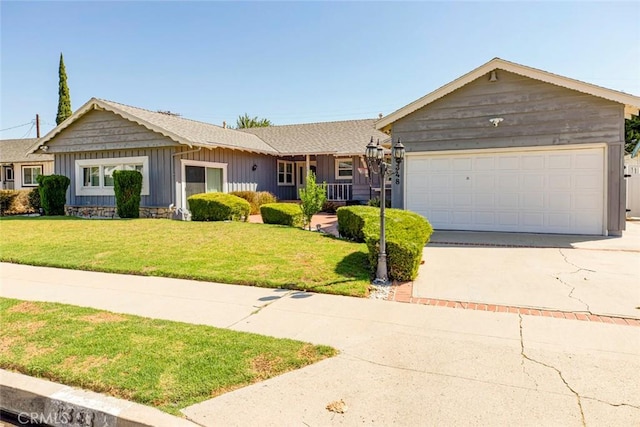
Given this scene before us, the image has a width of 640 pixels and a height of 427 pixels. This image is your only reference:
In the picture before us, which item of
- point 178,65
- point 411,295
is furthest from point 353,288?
point 178,65

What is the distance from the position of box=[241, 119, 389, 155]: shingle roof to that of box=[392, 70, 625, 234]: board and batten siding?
705 cm

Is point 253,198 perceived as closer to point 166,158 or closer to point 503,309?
point 166,158

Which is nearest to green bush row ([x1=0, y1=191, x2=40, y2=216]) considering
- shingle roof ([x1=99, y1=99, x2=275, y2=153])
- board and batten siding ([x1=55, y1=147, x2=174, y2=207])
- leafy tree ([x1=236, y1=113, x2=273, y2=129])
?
board and batten siding ([x1=55, y1=147, x2=174, y2=207])

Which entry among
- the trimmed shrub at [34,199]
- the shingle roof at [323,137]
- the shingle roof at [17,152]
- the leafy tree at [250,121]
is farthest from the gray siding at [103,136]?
the leafy tree at [250,121]

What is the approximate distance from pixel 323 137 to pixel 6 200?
15625 millimetres

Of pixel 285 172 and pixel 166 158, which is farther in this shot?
pixel 285 172

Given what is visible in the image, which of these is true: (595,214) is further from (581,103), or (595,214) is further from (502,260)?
(502,260)

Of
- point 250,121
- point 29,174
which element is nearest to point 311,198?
point 29,174

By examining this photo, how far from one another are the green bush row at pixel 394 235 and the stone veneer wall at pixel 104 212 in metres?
8.36

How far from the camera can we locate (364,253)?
7.95 meters

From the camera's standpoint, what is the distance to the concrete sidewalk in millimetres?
2789

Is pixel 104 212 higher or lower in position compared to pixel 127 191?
lower

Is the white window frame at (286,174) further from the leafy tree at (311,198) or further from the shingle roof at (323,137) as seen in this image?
the leafy tree at (311,198)

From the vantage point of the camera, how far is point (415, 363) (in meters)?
3.55
